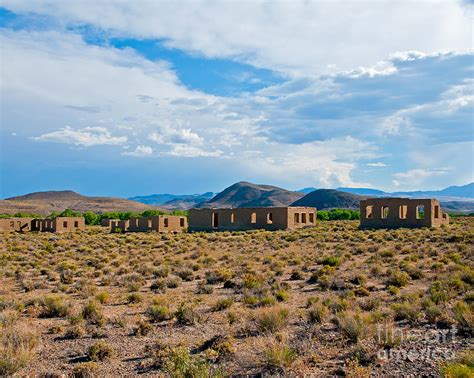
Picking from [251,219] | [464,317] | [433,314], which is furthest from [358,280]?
[251,219]

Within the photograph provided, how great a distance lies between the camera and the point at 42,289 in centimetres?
1546

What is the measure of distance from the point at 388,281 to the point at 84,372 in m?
10.6

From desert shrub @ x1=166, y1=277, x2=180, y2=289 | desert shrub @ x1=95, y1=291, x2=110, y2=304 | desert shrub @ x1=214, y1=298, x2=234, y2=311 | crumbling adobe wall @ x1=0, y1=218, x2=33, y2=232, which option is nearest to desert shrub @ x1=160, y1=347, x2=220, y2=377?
desert shrub @ x1=214, y1=298, x2=234, y2=311

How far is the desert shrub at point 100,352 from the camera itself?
8203 mm

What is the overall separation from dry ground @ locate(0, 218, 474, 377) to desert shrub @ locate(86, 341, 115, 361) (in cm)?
2

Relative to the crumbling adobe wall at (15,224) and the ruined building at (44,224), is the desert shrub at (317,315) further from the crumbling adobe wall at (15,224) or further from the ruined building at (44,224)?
the crumbling adobe wall at (15,224)

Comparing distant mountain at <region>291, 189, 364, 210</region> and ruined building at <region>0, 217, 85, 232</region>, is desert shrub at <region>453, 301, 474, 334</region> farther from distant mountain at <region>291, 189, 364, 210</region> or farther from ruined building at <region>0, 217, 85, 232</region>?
distant mountain at <region>291, 189, 364, 210</region>

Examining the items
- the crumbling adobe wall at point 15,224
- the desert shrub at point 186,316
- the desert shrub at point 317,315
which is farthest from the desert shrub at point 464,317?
the crumbling adobe wall at point 15,224

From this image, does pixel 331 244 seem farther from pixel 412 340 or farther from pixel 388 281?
pixel 412 340

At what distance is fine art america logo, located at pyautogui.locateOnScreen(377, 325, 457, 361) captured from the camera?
739 centimetres

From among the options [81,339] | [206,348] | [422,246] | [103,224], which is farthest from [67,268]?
[103,224]

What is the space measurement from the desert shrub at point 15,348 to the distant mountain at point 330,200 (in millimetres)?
134769

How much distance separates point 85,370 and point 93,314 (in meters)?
3.61

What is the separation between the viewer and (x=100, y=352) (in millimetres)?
8258
